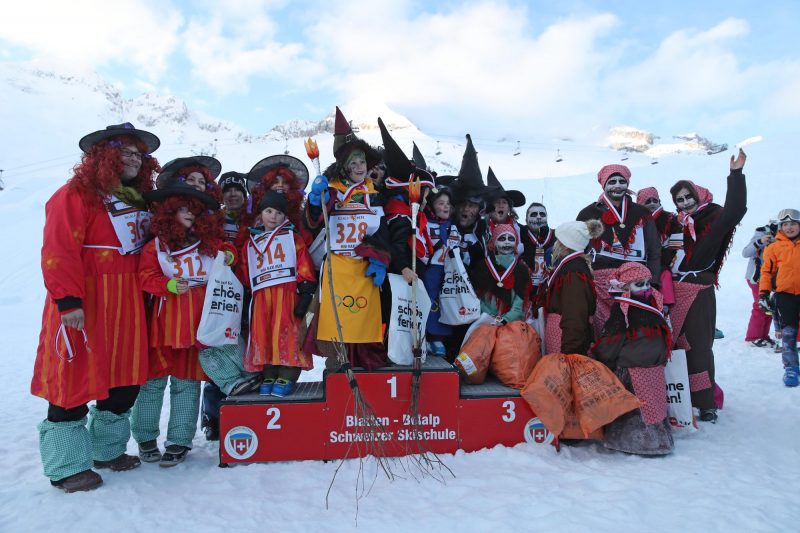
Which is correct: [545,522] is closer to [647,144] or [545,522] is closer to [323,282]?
[323,282]

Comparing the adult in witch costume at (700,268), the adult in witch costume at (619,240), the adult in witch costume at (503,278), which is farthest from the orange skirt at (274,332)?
the adult in witch costume at (700,268)

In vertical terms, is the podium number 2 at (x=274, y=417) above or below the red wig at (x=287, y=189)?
below

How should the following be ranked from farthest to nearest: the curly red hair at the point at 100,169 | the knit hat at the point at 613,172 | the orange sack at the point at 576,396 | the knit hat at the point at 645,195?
1. the knit hat at the point at 645,195
2. the knit hat at the point at 613,172
3. the orange sack at the point at 576,396
4. the curly red hair at the point at 100,169

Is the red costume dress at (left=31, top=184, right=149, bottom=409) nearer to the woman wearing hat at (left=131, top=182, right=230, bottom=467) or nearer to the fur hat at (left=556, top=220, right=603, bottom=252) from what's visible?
the woman wearing hat at (left=131, top=182, right=230, bottom=467)

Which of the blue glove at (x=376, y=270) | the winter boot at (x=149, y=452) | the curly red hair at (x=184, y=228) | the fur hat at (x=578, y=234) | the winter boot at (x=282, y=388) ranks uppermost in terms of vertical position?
the curly red hair at (x=184, y=228)

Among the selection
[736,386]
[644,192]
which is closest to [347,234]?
[644,192]

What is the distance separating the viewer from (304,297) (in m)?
3.70

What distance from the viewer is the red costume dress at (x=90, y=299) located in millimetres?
3080

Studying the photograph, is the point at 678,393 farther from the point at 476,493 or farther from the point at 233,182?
the point at 233,182

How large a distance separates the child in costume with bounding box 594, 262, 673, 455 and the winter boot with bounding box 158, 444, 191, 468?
9.71 feet

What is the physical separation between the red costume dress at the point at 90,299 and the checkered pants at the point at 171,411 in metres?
0.32

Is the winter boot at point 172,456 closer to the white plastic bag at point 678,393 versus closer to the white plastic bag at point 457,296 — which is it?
the white plastic bag at point 457,296

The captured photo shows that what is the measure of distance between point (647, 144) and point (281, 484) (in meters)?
139

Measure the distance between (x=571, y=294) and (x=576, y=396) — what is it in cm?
73
